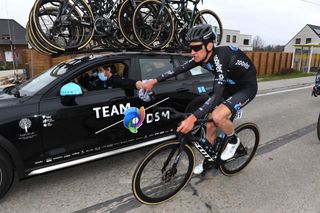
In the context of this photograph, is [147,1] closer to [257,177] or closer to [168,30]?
[168,30]

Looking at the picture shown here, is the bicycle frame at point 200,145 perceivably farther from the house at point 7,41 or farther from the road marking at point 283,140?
the house at point 7,41

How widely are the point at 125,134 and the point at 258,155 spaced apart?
7.55ft

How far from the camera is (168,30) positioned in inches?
227

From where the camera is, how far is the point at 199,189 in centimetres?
351

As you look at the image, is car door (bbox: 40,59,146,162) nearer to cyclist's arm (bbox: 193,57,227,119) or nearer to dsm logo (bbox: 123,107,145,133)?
dsm logo (bbox: 123,107,145,133)

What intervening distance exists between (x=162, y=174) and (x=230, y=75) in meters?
1.50

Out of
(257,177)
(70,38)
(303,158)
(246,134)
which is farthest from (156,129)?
(303,158)

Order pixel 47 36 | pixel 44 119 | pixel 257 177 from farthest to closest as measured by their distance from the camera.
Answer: pixel 47 36 < pixel 257 177 < pixel 44 119

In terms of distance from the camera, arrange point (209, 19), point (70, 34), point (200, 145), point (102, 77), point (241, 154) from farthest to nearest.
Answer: point (209, 19) → point (70, 34) → point (102, 77) → point (241, 154) → point (200, 145)

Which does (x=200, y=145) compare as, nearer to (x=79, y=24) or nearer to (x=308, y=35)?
(x=79, y=24)

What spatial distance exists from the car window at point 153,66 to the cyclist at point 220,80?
83 cm

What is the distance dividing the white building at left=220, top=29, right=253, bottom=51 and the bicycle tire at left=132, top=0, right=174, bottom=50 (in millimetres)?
51605

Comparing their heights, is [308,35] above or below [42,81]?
above

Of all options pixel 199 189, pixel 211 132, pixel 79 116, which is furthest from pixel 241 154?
pixel 79 116
